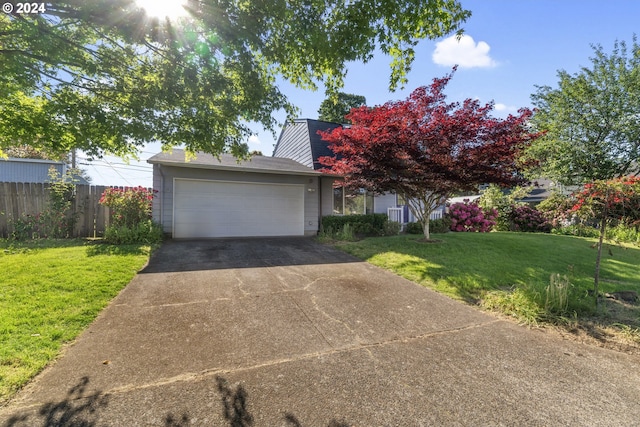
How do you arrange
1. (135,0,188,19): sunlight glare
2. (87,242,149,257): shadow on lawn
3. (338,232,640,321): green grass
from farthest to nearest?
(87,242,149,257): shadow on lawn
(338,232,640,321): green grass
(135,0,188,19): sunlight glare

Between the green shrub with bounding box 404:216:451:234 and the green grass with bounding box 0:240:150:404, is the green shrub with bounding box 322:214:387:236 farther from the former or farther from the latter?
the green grass with bounding box 0:240:150:404

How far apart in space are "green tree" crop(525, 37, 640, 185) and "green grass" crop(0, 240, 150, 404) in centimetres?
1577

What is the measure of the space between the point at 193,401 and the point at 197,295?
8.10ft

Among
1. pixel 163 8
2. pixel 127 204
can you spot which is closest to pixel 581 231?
pixel 163 8

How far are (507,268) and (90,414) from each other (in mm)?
7287

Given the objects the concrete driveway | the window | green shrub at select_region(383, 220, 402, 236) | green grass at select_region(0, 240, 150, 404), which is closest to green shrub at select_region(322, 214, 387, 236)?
green shrub at select_region(383, 220, 402, 236)

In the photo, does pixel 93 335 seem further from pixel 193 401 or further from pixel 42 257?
pixel 42 257

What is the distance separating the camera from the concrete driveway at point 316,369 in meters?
2.07

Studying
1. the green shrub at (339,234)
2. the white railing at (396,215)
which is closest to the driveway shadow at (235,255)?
the green shrub at (339,234)

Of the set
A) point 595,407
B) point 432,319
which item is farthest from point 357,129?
point 595,407

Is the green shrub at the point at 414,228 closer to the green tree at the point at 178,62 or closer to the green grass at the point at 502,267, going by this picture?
the green grass at the point at 502,267

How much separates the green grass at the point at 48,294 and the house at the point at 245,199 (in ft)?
9.31

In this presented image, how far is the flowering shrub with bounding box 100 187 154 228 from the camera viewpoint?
28.5 feet

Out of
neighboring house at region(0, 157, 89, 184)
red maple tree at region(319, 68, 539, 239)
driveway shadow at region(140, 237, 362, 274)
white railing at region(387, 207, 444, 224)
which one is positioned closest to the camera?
driveway shadow at region(140, 237, 362, 274)
